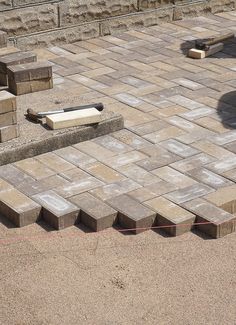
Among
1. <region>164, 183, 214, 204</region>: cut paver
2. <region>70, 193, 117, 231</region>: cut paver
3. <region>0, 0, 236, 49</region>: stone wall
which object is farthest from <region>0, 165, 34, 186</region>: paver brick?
<region>0, 0, 236, 49</region>: stone wall

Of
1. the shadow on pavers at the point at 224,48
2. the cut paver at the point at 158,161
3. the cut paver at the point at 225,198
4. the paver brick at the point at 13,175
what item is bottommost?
the shadow on pavers at the point at 224,48

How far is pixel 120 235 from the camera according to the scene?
6867 millimetres

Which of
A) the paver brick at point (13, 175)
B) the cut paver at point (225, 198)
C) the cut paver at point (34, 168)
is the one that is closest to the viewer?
the cut paver at point (225, 198)

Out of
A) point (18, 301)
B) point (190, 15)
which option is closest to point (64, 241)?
point (18, 301)

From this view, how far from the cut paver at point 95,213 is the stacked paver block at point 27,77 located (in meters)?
2.66

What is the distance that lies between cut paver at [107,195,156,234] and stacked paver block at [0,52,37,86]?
10.1 feet

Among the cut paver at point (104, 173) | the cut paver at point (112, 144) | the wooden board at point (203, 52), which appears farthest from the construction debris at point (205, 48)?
the cut paver at point (104, 173)

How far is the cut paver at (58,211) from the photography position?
6.89 metres

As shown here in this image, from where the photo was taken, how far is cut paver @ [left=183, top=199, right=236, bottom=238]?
22.3 ft

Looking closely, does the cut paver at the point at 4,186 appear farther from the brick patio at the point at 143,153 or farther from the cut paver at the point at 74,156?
the cut paver at the point at 74,156

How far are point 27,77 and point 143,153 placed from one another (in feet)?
6.71

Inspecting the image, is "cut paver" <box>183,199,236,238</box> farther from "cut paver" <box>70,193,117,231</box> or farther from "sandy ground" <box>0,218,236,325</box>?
"cut paver" <box>70,193,117,231</box>

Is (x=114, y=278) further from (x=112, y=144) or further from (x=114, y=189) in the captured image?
(x=112, y=144)

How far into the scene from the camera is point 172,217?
6898 mm
